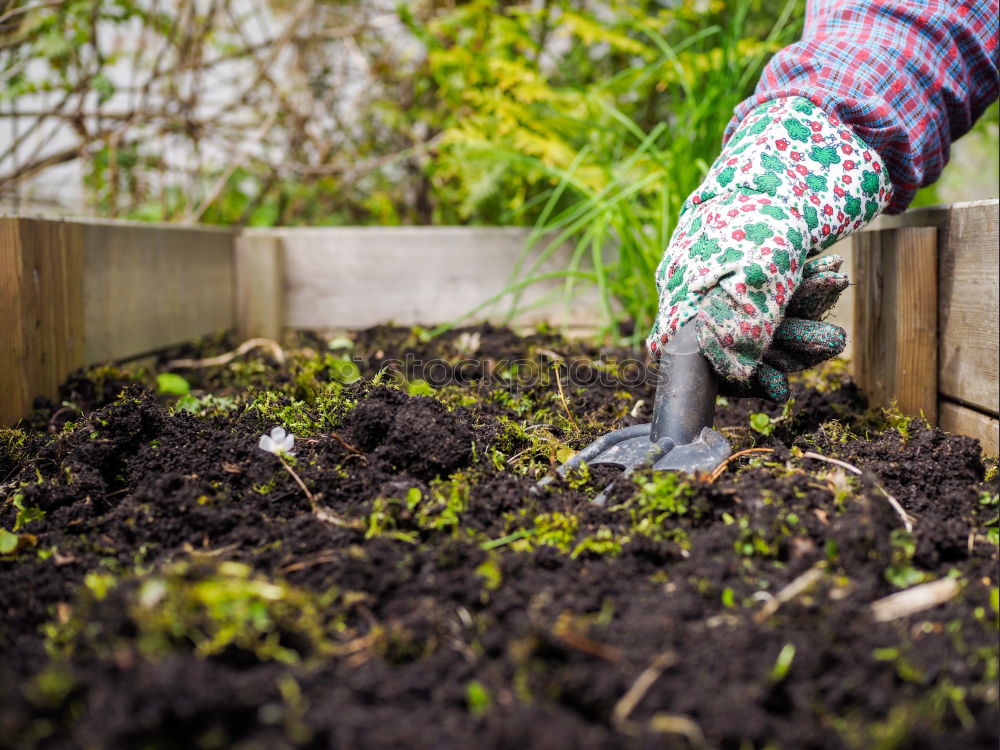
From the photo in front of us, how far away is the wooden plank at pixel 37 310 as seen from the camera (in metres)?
1.71

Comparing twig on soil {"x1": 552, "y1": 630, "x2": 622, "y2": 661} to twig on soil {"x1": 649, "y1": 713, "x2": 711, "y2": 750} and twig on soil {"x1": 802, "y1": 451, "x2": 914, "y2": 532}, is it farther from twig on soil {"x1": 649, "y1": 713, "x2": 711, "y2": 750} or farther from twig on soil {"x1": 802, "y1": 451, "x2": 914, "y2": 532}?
twig on soil {"x1": 802, "y1": 451, "x2": 914, "y2": 532}

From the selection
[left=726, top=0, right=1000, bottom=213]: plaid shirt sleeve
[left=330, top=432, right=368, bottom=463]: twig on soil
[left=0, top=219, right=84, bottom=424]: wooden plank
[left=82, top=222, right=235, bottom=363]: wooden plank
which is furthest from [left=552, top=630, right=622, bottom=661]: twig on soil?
[left=82, top=222, right=235, bottom=363]: wooden plank

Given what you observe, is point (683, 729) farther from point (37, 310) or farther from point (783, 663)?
point (37, 310)

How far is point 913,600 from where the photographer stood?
90 centimetres

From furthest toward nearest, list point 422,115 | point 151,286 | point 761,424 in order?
point 422,115, point 151,286, point 761,424

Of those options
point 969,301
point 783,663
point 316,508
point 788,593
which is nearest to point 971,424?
point 969,301

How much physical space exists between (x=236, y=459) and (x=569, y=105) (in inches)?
90.7

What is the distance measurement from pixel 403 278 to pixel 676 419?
1910 mm

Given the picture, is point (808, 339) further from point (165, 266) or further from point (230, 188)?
point (230, 188)

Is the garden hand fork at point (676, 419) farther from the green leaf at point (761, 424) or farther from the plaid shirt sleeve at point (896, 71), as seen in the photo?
the plaid shirt sleeve at point (896, 71)

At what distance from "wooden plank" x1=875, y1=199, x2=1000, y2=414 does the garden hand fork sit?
68 centimetres

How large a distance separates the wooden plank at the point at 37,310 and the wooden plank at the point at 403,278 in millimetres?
1116

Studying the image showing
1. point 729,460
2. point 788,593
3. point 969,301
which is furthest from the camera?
point 969,301

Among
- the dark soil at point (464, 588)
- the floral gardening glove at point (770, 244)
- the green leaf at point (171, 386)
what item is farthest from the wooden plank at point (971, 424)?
the green leaf at point (171, 386)
